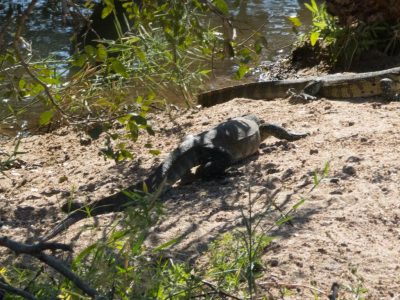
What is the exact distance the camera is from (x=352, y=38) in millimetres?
11000

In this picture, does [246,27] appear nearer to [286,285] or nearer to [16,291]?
[286,285]

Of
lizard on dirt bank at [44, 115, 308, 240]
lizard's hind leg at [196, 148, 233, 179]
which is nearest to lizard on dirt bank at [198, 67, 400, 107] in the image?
lizard on dirt bank at [44, 115, 308, 240]

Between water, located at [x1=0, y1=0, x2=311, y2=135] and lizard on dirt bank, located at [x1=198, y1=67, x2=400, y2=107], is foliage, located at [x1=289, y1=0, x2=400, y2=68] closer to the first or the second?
water, located at [x1=0, y1=0, x2=311, y2=135]

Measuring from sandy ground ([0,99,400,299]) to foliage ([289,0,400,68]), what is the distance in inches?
82.1

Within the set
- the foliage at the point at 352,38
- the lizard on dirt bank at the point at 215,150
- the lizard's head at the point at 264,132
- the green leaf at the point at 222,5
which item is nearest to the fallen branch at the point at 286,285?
the green leaf at the point at 222,5

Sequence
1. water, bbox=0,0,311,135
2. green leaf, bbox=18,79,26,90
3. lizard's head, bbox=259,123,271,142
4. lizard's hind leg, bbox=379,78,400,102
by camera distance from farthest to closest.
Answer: water, bbox=0,0,311,135, lizard's hind leg, bbox=379,78,400,102, lizard's head, bbox=259,123,271,142, green leaf, bbox=18,79,26,90

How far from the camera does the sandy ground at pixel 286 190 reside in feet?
14.1

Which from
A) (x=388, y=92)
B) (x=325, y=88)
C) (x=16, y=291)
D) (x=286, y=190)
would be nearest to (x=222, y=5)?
(x=286, y=190)

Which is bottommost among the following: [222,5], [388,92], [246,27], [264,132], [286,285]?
[246,27]

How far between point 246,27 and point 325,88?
5.55 m

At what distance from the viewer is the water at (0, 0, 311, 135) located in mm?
12852

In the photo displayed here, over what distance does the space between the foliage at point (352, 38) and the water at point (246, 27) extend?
2.92 feet

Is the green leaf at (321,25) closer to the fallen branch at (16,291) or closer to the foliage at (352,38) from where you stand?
the foliage at (352,38)

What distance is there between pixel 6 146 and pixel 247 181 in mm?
3598
